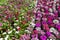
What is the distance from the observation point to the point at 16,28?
325cm

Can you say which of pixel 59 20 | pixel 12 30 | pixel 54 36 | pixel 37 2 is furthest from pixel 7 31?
pixel 37 2

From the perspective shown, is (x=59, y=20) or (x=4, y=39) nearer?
(x=4, y=39)

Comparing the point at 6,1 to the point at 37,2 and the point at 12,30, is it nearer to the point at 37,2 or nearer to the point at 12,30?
the point at 37,2

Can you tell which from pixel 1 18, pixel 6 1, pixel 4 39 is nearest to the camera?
pixel 4 39

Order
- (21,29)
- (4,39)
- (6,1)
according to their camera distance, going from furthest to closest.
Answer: (6,1) → (21,29) → (4,39)

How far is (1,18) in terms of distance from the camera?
3.43 m

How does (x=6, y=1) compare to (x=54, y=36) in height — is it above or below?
above

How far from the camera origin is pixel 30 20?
3.44m

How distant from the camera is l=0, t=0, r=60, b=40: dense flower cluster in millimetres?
3066

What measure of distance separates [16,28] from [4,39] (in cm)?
34

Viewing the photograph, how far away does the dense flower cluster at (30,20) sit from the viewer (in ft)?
10.1

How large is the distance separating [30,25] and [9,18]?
14.7 inches

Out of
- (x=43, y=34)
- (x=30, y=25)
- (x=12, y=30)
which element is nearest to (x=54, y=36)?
(x=43, y=34)

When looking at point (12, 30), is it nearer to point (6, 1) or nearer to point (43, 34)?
point (43, 34)
